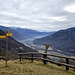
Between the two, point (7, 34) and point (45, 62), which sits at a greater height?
point (7, 34)

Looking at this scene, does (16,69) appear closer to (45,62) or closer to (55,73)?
(55,73)

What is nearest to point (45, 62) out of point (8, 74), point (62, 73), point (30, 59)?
point (30, 59)

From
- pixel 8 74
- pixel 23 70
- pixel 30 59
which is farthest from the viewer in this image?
pixel 30 59

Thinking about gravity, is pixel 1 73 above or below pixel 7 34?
below

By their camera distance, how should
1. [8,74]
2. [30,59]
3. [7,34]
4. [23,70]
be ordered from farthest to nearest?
1. [30,59]
2. [7,34]
3. [23,70]
4. [8,74]

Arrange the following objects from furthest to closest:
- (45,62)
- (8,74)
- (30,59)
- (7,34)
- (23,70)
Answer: (30,59) → (45,62) → (7,34) → (23,70) → (8,74)

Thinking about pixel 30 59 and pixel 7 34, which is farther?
pixel 30 59

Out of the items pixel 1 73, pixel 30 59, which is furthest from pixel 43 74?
pixel 30 59

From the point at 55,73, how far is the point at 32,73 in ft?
6.50

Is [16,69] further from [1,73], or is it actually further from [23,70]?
[1,73]

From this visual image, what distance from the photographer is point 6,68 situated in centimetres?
1608

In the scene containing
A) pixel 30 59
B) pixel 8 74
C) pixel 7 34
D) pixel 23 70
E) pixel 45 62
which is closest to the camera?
pixel 8 74

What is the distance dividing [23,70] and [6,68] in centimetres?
149

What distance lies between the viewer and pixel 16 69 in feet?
51.9
